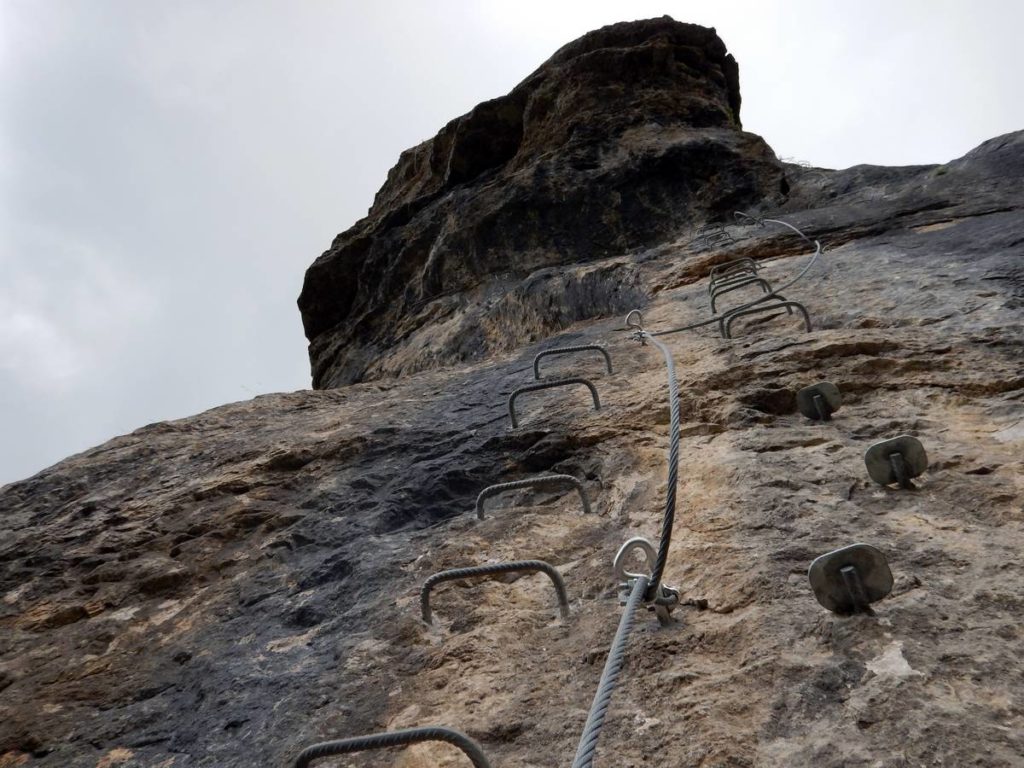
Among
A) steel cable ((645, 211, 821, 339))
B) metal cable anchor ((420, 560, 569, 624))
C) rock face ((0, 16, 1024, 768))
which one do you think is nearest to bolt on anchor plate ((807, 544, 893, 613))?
rock face ((0, 16, 1024, 768))

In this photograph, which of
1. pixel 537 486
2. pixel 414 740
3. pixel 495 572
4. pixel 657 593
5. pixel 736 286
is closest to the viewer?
pixel 414 740

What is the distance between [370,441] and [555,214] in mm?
6573

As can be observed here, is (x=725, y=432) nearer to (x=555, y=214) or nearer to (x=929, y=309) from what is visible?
(x=929, y=309)

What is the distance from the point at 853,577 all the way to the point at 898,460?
3.09ft

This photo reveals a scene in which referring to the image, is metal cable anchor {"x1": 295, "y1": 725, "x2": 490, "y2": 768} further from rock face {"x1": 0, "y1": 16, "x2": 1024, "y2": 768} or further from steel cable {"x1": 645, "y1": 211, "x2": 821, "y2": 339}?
steel cable {"x1": 645, "y1": 211, "x2": 821, "y2": 339}

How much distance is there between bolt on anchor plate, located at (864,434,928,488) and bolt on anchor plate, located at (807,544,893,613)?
2.82ft

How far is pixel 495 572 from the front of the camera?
9.72 feet

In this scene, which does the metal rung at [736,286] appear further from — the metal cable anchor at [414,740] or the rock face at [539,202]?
the metal cable anchor at [414,740]

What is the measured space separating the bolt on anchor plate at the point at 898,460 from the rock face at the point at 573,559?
0.28ft

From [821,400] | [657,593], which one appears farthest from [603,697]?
[821,400]

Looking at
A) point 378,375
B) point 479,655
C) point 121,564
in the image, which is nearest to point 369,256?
point 378,375

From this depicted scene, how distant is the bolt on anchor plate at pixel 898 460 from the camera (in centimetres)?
304

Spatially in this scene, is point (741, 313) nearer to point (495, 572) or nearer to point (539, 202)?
point (495, 572)

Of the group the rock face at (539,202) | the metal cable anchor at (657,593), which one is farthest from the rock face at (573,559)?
the rock face at (539,202)
